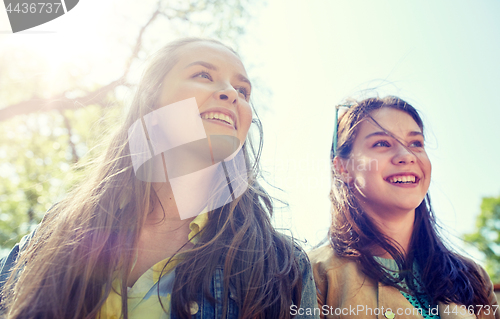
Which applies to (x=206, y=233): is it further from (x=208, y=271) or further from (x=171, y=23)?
(x=171, y=23)

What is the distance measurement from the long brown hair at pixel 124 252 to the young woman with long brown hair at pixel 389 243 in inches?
21.1

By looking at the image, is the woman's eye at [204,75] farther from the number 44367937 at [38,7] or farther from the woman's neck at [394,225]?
the number 44367937 at [38,7]

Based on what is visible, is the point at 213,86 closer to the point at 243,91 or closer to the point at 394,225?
the point at 243,91

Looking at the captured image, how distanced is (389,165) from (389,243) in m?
0.53

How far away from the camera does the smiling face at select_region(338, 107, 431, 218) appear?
2049mm

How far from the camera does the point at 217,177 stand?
2.01 metres

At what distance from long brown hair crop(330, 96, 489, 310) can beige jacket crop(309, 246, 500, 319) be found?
5 cm

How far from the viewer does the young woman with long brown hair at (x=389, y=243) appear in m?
1.94

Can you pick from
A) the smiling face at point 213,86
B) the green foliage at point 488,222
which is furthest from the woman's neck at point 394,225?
the green foliage at point 488,222

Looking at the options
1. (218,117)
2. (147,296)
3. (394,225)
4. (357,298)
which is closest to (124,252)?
(147,296)

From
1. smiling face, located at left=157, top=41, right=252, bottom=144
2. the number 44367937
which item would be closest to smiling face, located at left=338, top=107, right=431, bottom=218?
smiling face, located at left=157, top=41, right=252, bottom=144

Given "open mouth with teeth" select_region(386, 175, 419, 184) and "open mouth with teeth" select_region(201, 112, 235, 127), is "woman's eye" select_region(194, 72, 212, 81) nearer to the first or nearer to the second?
"open mouth with teeth" select_region(201, 112, 235, 127)

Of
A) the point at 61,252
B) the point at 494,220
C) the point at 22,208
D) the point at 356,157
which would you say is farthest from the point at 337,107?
the point at 494,220

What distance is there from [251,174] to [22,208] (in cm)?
1097
